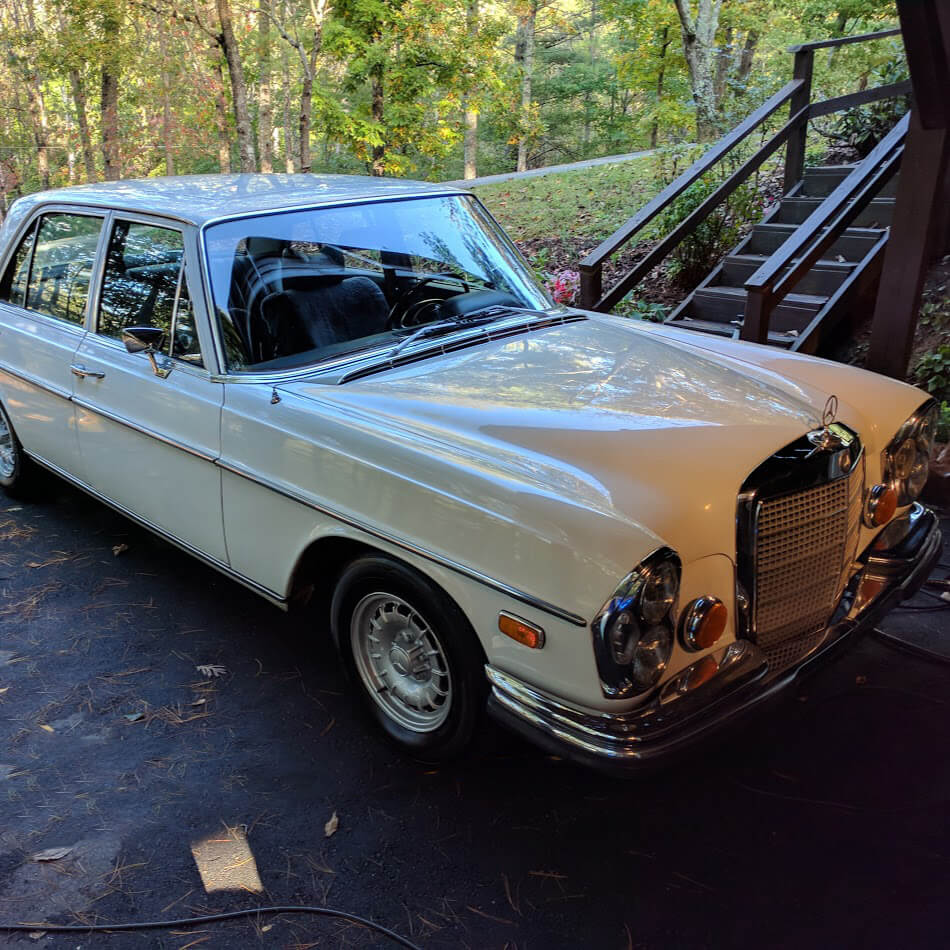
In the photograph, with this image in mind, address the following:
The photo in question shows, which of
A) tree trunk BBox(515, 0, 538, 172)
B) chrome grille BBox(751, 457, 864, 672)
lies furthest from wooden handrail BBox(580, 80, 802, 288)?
tree trunk BBox(515, 0, 538, 172)

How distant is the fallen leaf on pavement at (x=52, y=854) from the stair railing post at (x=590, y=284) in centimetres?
485

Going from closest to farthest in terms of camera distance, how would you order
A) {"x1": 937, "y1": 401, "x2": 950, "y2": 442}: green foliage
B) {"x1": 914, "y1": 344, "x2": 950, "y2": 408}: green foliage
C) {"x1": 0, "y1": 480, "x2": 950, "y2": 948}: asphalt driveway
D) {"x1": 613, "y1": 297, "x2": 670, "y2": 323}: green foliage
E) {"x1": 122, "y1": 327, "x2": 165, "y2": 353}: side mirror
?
{"x1": 0, "y1": 480, "x2": 950, "y2": 948}: asphalt driveway → {"x1": 122, "y1": 327, "x2": 165, "y2": 353}: side mirror → {"x1": 937, "y1": 401, "x2": 950, "y2": 442}: green foliage → {"x1": 914, "y1": 344, "x2": 950, "y2": 408}: green foliage → {"x1": 613, "y1": 297, "x2": 670, "y2": 323}: green foliage

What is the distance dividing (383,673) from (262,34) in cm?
1824

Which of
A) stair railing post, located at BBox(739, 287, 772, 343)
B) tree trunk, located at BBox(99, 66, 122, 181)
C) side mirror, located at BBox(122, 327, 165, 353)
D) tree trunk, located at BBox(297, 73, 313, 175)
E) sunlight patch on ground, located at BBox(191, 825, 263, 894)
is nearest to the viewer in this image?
sunlight patch on ground, located at BBox(191, 825, 263, 894)

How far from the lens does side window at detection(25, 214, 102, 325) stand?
401 cm

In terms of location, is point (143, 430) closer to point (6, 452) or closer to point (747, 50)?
point (6, 452)

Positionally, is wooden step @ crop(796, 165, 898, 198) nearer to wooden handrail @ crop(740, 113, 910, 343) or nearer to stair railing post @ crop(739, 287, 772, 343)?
wooden handrail @ crop(740, 113, 910, 343)

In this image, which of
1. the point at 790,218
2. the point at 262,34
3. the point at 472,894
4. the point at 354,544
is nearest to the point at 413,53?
the point at 262,34

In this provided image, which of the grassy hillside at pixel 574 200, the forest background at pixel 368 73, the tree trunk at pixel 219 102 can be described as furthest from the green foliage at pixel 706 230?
the tree trunk at pixel 219 102

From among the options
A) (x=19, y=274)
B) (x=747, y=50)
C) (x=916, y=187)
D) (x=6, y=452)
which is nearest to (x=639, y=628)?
(x=19, y=274)

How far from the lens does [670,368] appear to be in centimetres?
313

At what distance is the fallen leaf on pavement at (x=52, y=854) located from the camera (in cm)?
257

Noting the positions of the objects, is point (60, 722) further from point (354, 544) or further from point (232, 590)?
point (354, 544)

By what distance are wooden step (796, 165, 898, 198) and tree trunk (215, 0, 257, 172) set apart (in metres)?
9.06
